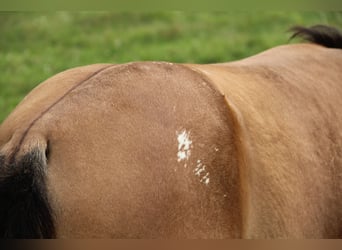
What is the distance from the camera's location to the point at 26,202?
1712 millimetres

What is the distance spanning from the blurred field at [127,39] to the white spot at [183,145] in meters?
3.71

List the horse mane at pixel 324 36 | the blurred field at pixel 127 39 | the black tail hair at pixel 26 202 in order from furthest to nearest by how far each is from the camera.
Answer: the blurred field at pixel 127 39 → the horse mane at pixel 324 36 → the black tail hair at pixel 26 202

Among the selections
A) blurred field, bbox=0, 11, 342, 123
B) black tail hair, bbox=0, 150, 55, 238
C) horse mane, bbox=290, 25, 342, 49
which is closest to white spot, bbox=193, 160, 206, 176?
black tail hair, bbox=0, 150, 55, 238

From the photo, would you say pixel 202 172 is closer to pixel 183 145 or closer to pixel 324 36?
pixel 183 145

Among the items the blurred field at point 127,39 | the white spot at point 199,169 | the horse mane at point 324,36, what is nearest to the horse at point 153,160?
the white spot at point 199,169

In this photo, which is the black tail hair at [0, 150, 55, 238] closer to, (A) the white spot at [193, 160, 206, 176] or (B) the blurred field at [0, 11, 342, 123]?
(A) the white spot at [193, 160, 206, 176]

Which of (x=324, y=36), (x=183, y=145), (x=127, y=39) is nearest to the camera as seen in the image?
(x=183, y=145)

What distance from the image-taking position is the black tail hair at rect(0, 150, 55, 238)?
171 cm

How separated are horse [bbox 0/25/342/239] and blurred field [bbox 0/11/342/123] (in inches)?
138

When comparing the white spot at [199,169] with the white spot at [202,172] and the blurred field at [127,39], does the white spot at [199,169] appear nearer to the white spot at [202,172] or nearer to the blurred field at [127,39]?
the white spot at [202,172]

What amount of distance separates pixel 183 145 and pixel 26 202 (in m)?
0.44

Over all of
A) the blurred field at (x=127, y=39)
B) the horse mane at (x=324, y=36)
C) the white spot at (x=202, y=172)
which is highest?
the horse mane at (x=324, y=36)

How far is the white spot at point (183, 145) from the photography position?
185cm

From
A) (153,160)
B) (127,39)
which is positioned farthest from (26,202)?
(127,39)
